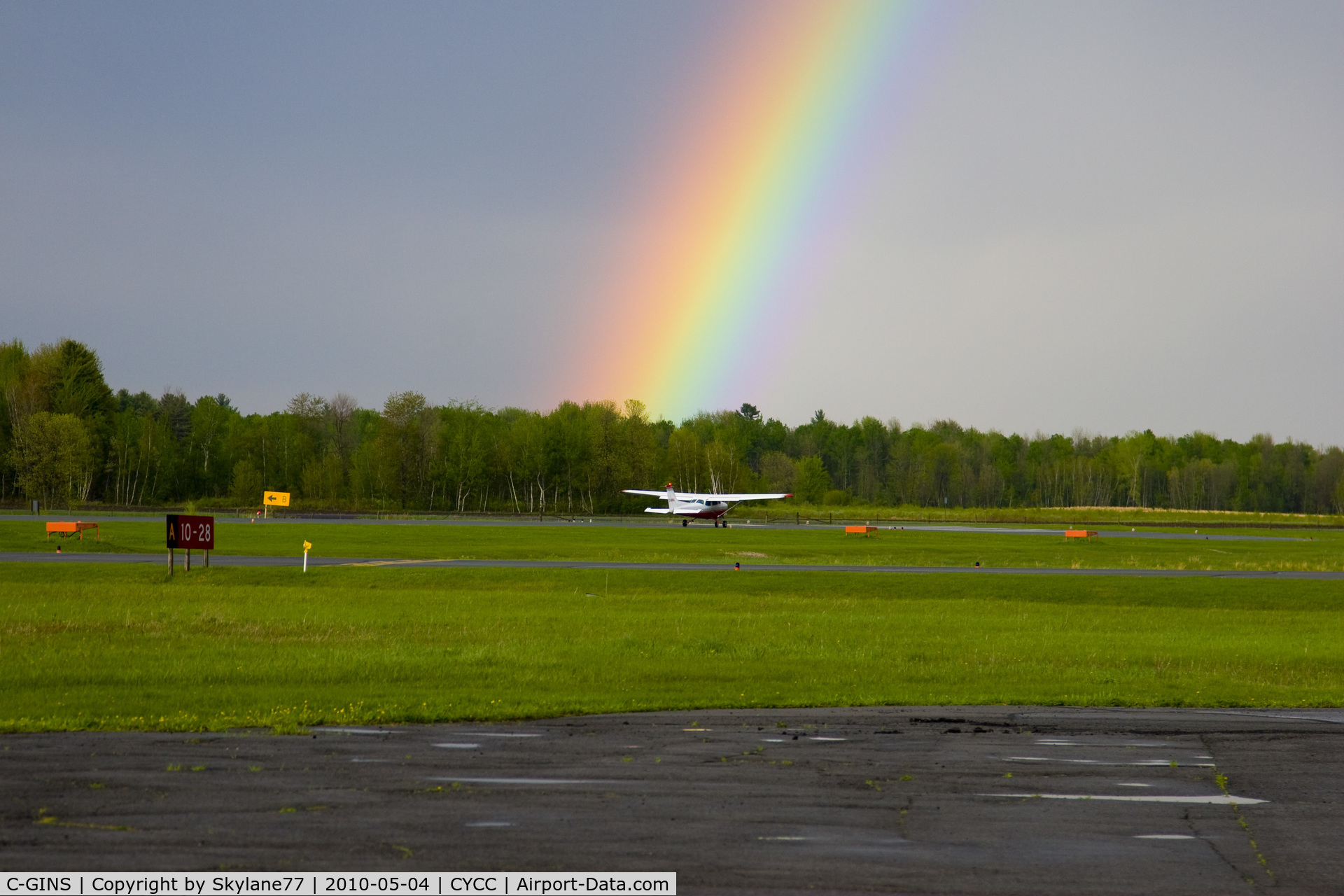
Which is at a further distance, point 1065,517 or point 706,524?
point 1065,517

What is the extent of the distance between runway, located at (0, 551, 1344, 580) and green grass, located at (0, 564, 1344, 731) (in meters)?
4.80

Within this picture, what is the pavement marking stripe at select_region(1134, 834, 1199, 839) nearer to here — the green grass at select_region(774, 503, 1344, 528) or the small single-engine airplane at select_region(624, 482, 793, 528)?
the small single-engine airplane at select_region(624, 482, 793, 528)

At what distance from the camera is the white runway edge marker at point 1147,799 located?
33.6ft

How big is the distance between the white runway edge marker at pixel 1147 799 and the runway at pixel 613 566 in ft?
106

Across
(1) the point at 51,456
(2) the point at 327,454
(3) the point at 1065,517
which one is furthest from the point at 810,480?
(1) the point at 51,456

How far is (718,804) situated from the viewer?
966 cm

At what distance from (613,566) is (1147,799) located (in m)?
35.6

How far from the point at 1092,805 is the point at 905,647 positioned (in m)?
12.6

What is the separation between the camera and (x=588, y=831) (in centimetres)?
868

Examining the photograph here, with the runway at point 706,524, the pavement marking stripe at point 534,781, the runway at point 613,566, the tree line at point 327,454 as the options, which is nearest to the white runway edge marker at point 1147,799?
the pavement marking stripe at point 534,781

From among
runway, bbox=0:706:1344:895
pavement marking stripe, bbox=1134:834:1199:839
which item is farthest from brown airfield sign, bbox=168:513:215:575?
pavement marking stripe, bbox=1134:834:1199:839

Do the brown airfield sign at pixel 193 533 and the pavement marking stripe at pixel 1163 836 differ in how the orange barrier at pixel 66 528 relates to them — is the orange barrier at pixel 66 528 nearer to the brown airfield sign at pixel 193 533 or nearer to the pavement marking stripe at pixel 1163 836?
the brown airfield sign at pixel 193 533
